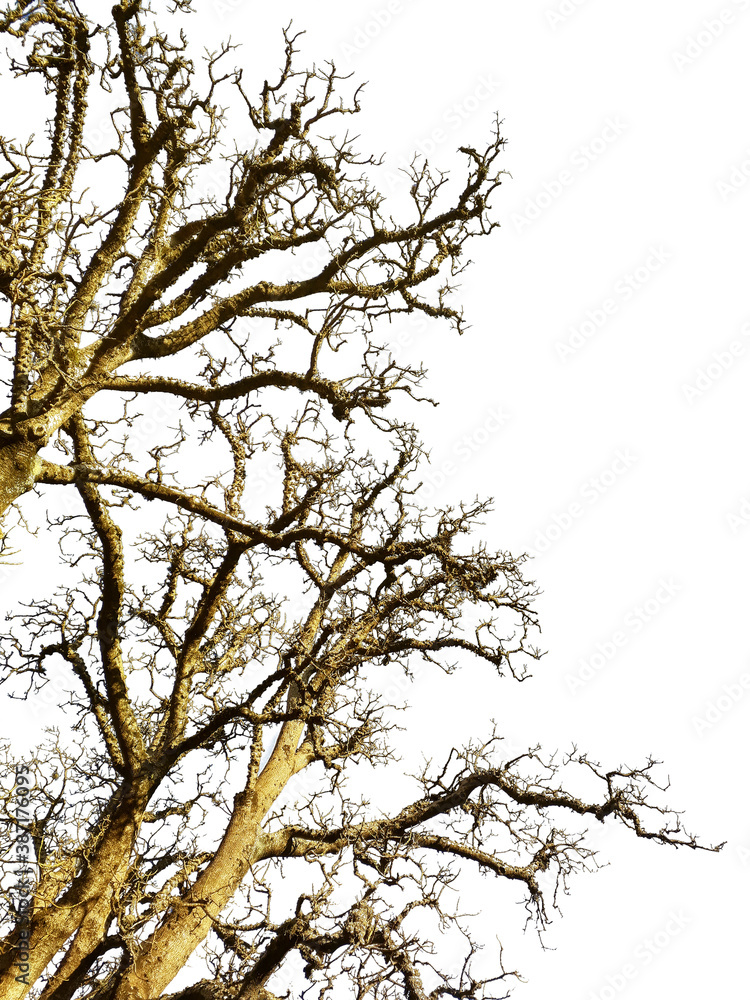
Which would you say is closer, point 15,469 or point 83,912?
point 15,469

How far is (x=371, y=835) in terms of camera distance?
7.81 metres

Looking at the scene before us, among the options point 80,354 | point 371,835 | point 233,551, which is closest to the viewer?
point 80,354

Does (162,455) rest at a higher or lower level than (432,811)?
higher

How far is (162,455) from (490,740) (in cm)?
408

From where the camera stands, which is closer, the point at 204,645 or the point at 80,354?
the point at 80,354

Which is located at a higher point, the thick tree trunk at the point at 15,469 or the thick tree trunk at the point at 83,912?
the thick tree trunk at the point at 15,469

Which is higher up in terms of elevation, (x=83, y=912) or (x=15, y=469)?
(x=15, y=469)

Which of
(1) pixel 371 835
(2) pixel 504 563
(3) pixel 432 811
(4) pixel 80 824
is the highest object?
(2) pixel 504 563

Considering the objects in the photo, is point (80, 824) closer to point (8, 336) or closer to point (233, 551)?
point (233, 551)

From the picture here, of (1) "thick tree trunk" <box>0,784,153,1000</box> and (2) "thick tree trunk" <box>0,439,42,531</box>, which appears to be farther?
(1) "thick tree trunk" <box>0,784,153,1000</box>

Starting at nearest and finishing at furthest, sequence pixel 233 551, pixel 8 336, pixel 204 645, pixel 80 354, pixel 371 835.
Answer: pixel 8 336 < pixel 80 354 < pixel 233 551 < pixel 371 835 < pixel 204 645

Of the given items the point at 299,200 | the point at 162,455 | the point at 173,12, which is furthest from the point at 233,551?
the point at 173,12

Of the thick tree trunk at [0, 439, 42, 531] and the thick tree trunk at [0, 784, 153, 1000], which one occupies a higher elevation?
the thick tree trunk at [0, 439, 42, 531]

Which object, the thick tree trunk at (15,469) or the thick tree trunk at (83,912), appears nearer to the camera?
the thick tree trunk at (15,469)
